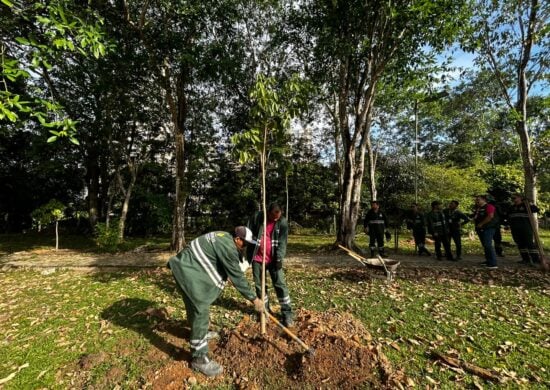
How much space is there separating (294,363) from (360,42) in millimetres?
10285

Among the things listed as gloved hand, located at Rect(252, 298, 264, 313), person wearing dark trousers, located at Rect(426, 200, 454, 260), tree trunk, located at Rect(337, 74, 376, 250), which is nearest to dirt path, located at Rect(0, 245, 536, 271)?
person wearing dark trousers, located at Rect(426, 200, 454, 260)

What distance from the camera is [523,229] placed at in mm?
7977

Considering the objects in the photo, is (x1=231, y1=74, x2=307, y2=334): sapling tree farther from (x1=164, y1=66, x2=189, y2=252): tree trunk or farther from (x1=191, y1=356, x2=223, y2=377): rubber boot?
(x1=164, y1=66, x2=189, y2=252): tree trunk

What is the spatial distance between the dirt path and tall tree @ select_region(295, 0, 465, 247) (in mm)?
1828

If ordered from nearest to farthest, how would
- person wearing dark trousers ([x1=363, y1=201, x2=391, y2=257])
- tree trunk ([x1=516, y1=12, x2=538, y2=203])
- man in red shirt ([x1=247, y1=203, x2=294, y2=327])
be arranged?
1. man in red shirt ([x1=247, y1=203, x2=294, y2=327])
2. tree trunk ([x1=516, y1=12, x2=538, y2=203])
3. person wearing dark trousers ([x1=363, y1=201, x2=391, y2=257])

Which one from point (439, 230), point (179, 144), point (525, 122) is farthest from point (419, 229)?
point (179, 144)

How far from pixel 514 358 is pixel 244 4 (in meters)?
14.9

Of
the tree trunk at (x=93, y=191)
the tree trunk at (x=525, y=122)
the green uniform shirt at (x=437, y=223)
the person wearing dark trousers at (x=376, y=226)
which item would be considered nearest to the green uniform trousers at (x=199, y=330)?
the person wearing dark trousers at (x=376, y=226)

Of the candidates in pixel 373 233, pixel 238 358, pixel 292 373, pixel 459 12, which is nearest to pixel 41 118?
pixel 238 358

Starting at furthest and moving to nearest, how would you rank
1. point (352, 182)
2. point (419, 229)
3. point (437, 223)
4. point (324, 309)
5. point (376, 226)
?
point (352, 182)
point (419, 229)
point (376, 226)
point (437, 223)
point (324, 309)

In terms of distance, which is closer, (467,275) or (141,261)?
(467,275)

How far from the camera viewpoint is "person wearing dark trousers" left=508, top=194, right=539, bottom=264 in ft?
26.1

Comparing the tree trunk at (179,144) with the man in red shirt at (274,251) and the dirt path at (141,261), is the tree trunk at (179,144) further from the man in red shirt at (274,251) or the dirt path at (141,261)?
the man in red shirt at (274,251)

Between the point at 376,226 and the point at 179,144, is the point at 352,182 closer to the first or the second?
the point at 376,226
